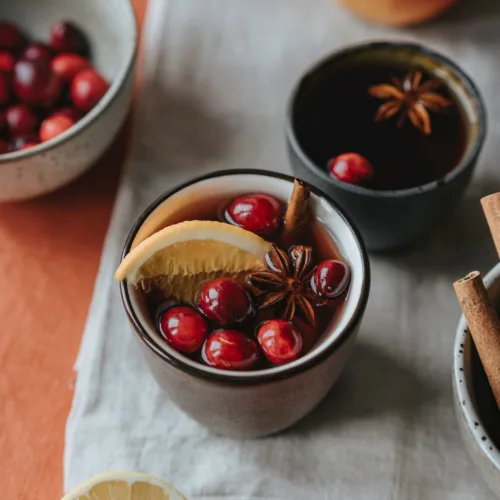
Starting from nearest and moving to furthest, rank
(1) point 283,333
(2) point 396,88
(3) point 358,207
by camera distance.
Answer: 1. (1) point 283,333
2. (3) point 358,207
3. (2) point 396,88

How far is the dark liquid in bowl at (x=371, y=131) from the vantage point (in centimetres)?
85

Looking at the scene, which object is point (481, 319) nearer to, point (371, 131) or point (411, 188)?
point (411, 188)

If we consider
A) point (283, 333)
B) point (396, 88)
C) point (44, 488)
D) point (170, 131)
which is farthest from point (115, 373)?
point (396, 88)

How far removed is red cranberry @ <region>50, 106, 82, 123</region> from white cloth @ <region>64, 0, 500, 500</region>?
9 cm

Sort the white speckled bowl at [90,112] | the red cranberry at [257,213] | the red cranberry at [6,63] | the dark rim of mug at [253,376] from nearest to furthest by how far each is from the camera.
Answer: the dark rim of mug at [253,376]
the red cranberry at [257,213]
the white speckled bowl at [90,112]
the red cranberry at [6,63]

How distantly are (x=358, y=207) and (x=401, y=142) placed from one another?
120 mm

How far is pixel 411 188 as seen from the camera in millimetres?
809

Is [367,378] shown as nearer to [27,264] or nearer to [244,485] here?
[244,485]

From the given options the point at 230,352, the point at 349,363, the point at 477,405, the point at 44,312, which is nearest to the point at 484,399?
the point at 477,405

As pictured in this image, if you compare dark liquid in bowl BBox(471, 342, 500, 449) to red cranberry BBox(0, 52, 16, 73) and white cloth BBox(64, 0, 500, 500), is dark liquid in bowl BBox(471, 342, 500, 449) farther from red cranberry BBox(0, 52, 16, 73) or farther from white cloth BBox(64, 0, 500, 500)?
red cranberry BBox(0, 52, 16, 73)

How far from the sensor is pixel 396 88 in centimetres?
91

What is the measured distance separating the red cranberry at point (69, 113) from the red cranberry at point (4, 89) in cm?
6

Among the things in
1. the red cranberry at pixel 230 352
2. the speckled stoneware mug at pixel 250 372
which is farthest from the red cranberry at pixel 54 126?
the red cranberry at pixel 230 352

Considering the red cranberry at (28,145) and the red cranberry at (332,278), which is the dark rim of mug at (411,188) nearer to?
the red cranberry at (332,278)
